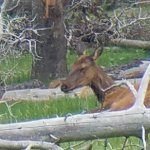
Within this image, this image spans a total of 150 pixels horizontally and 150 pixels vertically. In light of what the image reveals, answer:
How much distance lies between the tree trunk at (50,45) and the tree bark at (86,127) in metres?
11.4

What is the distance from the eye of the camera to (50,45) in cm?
1697

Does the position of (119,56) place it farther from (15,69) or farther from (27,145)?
(27,145)

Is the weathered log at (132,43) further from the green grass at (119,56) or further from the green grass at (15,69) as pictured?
the green grass at (15,69)

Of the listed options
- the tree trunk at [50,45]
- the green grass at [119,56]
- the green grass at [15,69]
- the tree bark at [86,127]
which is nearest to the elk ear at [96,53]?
the green grass at [15,69]

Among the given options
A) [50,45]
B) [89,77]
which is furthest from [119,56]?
[89,77]

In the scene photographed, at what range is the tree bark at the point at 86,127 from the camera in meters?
5.14

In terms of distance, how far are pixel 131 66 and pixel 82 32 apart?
240 cm

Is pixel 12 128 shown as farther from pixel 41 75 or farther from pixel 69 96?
pixel 41 75

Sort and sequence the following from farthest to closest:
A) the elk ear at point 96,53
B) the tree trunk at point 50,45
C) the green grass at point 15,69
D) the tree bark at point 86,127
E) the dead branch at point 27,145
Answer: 1. the tree trunk at point 50,45
2. the green grass at point 15,69
3. the elk ear at point 96,53
4. the tree bark at point 86,127
5. the dead branch at point 27,145

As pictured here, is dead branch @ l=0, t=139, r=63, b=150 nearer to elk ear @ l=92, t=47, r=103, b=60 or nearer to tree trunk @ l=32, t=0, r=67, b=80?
elk ear @ l=92, t=47, r=103, b=60

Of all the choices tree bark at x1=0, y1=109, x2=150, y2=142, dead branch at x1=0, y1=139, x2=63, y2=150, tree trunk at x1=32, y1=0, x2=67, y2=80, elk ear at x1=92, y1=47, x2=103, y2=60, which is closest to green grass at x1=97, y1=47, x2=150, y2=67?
tree trunk at x1=32, y1=0, x2=67, y2=80

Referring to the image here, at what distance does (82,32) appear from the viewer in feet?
64.0

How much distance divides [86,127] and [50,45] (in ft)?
38.8

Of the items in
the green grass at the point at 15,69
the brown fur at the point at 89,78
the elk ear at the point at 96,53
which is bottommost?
the green grass at the point at 15,69
